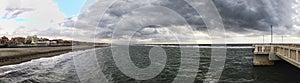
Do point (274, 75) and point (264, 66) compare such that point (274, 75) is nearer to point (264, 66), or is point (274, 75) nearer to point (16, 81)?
point (264, 66)

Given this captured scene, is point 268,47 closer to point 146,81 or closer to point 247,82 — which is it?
point 247,82

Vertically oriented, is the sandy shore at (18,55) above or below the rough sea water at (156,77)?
above

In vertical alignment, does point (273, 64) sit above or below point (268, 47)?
below

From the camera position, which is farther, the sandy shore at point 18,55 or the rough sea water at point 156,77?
the sandy shore at point 18,55

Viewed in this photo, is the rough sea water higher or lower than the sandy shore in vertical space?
lower

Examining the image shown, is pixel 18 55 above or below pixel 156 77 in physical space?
above

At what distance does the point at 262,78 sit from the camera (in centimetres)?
2498

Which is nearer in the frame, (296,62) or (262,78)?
(296,62)

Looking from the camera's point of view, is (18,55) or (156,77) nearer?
(156,77)

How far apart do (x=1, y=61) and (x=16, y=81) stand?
70.3ft

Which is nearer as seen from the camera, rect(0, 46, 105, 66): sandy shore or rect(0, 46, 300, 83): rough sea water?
rect(0, 46, 300, 83): rough sea water

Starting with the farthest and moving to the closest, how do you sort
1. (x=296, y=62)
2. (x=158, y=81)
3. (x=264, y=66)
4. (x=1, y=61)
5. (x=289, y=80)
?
(x=1, y=61), (x=264, y=66), (x=158, y=81), (x=289, y=80), (x=296, y=62)

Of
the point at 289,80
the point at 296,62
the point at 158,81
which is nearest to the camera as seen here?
the point at 296,62

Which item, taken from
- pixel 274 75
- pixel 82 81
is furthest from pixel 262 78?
pixel 82 81
